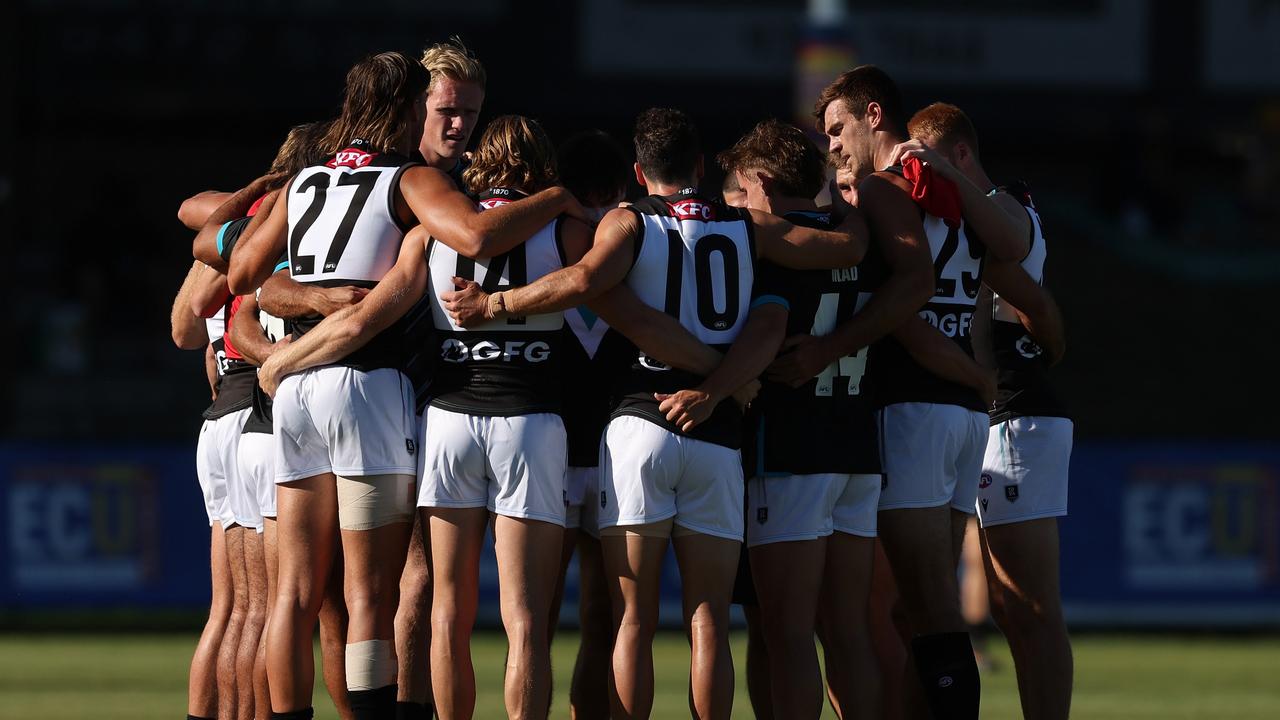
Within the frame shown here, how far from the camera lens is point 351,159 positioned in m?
6.77

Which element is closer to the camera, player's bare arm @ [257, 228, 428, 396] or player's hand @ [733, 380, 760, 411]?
player's bare arm @ [257, 228, 428, 396]

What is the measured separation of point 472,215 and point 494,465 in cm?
96

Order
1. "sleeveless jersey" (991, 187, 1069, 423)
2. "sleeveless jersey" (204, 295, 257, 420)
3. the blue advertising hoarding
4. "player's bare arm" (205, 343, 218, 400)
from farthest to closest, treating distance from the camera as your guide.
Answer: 1. the blue advertising hoarding
2. "player's bare arm" (205, 343, 218, 400)
3. "sleeveless jersey" (204, 295, 257, 420)
4. "sleeveless jersey" (991, 187, 1069, 423)

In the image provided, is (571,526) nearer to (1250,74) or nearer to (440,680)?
(440,680)

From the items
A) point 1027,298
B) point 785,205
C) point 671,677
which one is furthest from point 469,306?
point 671,677

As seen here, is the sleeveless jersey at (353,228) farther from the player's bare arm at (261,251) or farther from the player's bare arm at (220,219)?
the player's bare arm at (220,219)

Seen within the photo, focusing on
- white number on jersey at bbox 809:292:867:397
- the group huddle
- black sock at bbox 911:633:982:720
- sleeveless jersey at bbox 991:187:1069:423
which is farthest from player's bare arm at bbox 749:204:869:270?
black sock at bbox 911:633:982:720

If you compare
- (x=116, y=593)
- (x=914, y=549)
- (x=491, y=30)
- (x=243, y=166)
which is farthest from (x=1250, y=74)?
(x=914, y=549)

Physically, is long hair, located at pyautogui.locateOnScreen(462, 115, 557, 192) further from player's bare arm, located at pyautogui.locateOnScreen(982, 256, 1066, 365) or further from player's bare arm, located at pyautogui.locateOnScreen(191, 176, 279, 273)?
player's bare arm, located at pyautogui.locateOnScreen(982, 256, 1066, 365)

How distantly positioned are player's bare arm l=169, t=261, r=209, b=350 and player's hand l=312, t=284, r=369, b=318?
128cm

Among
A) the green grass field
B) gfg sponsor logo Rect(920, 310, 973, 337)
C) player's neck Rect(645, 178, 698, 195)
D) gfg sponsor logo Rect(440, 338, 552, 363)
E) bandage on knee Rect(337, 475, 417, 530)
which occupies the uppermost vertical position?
player's neck Rect(645, 178, 698, 195)

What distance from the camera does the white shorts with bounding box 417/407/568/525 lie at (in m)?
6.52

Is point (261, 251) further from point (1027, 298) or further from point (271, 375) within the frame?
point (1027, 298)

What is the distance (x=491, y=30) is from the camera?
2319cm
